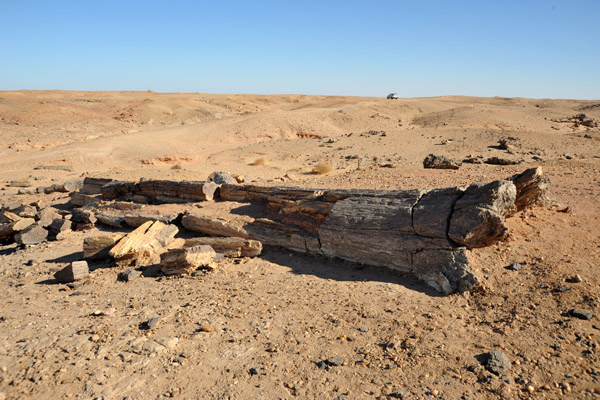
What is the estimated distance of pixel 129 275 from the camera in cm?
654

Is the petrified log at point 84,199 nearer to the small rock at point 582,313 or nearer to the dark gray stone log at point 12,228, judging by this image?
the dark gray stone log at point 12,228

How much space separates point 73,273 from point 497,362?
20.7 feet

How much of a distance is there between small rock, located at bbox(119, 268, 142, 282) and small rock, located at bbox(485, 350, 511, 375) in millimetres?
5381

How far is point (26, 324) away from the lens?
5160 millimetres

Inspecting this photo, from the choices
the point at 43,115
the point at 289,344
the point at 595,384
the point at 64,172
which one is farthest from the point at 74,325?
the point at 43,115

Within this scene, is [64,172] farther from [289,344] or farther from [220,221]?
[289,344]

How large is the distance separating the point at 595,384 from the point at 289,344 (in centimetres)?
289

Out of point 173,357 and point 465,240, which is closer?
point 173,357

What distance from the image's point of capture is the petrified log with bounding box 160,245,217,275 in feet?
21.1

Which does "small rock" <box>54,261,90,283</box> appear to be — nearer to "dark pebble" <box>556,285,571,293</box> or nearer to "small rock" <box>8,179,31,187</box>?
Result: "dark pebble" <box>556,285,571,293</box>

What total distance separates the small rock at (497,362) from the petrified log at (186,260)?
4.28 meters

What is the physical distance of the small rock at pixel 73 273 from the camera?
651 cm

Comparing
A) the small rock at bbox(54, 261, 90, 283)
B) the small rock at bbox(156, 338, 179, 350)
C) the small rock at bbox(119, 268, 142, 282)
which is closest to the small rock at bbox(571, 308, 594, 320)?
the small rock at bbox(156, 338, 179, 350)

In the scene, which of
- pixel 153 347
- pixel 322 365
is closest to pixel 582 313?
pixel 322 365
